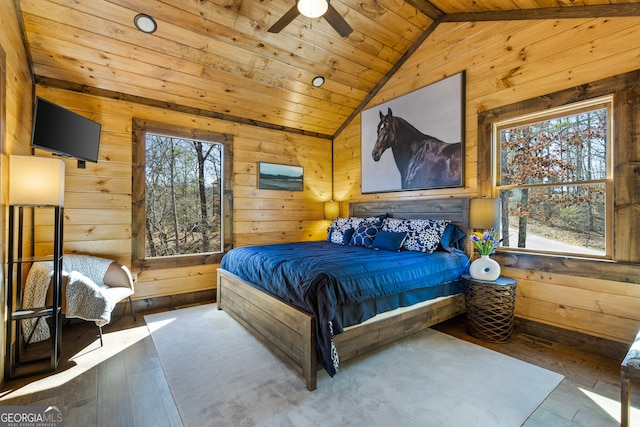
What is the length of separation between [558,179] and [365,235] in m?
2.03

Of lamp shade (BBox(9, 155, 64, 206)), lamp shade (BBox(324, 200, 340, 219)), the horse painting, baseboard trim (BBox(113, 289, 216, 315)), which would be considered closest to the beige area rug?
baseboard trim (BBox(113, 289, 216, 315))

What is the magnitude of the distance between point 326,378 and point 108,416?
4.46 feet

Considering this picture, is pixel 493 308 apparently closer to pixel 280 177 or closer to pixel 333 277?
pixel 333 277

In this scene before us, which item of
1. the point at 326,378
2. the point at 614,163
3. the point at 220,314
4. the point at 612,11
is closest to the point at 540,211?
the point at 614,163

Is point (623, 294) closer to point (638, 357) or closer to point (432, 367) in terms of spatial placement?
point (638, 357)

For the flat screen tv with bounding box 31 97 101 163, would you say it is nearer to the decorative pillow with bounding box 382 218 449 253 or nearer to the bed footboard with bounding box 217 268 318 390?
the bed footboard with bounding box 217 268 318 390

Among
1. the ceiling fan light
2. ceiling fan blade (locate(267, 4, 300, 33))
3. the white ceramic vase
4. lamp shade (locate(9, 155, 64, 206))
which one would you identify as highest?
the ceiling fan light

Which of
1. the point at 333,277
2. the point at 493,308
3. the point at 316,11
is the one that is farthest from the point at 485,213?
the point at 316,11

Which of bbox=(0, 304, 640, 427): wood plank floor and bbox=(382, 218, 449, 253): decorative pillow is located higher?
bbox=(382, 218, 449, 253): decorative pillow

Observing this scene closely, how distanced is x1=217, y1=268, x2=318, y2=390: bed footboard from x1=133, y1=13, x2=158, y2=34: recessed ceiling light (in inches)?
104

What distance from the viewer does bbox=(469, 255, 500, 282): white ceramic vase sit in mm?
2738

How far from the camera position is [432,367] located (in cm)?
225

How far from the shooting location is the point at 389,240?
333 cm

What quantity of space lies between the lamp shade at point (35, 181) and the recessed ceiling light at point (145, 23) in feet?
5.28
